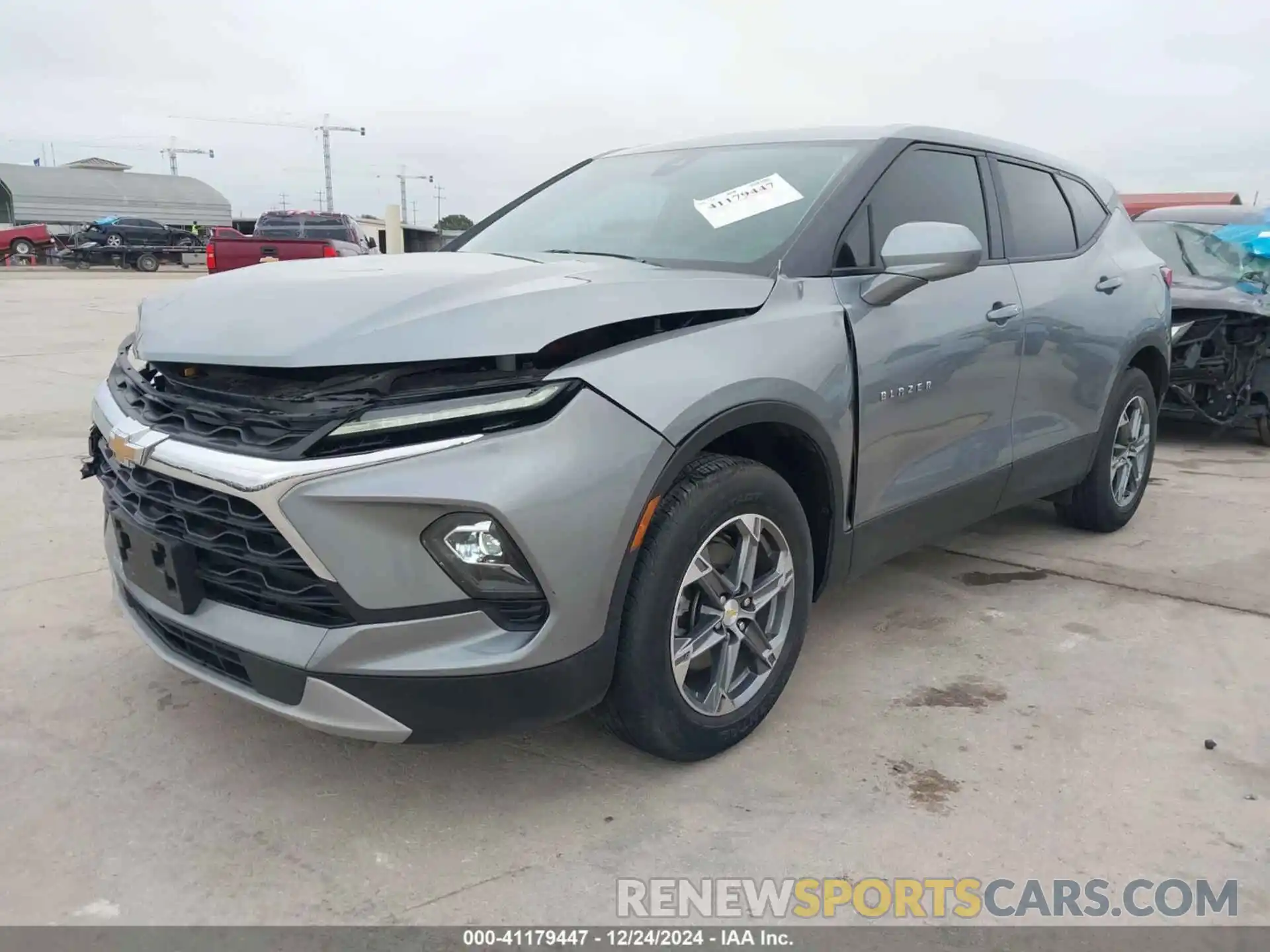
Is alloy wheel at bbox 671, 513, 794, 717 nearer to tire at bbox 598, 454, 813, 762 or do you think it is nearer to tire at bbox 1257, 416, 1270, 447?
tire at bbox 598, 454, 813, 762

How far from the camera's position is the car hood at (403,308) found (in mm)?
2176

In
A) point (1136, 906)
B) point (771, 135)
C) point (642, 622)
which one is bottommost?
point (1136, 906)

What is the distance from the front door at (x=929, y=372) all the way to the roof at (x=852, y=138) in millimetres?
63

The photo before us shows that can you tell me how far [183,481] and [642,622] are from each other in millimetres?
1083

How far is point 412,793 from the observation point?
254 cm

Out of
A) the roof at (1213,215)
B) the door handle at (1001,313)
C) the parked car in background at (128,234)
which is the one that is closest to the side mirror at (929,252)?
the door handle at (1001,313)

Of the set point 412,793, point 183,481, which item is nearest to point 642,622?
point 412,793

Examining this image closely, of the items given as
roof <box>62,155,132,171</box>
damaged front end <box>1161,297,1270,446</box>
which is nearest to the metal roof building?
roof <box>62,155,132,171</box>

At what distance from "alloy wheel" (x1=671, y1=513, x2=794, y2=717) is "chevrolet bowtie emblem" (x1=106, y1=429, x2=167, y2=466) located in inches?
50.6

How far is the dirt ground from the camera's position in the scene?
7.29 ft

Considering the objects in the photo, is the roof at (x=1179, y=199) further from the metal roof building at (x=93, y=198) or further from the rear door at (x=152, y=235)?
the metal roof building at (x=93, y=198)

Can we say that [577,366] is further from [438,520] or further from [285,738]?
[285,738]
